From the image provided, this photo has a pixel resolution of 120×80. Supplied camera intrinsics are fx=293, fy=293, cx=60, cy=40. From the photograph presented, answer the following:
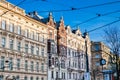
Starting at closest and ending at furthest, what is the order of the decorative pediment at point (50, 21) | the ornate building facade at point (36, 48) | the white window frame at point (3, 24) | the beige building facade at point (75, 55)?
the white window frame at point (3, 24) → the ornate building facade at point (36, 48) → the decorative pediment at point (50, 21) → the beige building facade at point (75, 55)

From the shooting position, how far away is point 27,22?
5416 cm

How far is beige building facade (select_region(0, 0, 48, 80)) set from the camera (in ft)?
155

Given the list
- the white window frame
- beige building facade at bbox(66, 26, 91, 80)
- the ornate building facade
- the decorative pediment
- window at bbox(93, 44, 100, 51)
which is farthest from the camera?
window at bbox(93, 44, 100, 51)

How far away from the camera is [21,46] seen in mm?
51844

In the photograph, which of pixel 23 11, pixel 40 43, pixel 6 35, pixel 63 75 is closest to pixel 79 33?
pixel 63 75

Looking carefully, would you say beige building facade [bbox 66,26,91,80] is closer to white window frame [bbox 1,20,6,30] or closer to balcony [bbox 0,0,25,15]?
balcony [bbox 0,0,25,15]

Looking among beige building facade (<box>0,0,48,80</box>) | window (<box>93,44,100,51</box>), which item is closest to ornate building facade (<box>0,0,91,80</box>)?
beige building facade (<box>0,0,48,80</box>)

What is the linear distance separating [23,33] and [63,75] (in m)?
17.9

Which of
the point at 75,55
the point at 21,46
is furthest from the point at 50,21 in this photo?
the point at 75,55

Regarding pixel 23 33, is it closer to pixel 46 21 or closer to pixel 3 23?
pixel 3 23

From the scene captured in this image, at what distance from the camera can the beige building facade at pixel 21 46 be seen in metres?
47.3

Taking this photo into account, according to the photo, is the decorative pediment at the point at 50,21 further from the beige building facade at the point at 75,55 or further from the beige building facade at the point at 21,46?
the beige building facade at the point at 75,55

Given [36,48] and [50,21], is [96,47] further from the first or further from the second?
[36,48]

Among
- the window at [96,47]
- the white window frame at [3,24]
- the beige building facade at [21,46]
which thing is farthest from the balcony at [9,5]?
the window at [96,47]
